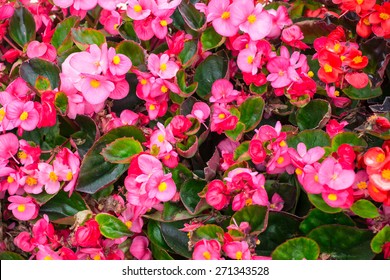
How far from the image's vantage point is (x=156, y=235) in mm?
862

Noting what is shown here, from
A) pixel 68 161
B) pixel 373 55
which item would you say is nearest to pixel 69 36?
pixel 68 161

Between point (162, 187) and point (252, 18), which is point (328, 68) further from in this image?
point (162, 187)

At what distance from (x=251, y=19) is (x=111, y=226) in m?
0.36

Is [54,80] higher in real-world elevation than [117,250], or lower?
higher

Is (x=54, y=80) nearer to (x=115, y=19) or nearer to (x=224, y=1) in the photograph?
(x=115, y=19)

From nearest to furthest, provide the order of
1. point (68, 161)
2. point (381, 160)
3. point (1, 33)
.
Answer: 1. point (381, 160)
2. point (68, 161)
3. point (1, 33)

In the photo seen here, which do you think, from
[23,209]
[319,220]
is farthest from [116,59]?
[319,220]

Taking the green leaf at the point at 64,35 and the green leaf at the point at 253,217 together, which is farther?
the green leaf at the point at 64,35

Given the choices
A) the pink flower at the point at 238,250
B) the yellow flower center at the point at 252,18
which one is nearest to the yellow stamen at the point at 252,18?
the yellow flower center at the point at 252,18

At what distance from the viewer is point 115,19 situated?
0.96 meters

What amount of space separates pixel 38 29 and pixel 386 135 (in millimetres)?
614

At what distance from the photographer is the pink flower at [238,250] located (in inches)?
30.1

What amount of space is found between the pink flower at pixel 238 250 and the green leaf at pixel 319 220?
10 centimetres

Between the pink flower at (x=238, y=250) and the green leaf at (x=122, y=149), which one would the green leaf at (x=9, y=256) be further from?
the pink flower at (x=238, y=250)
